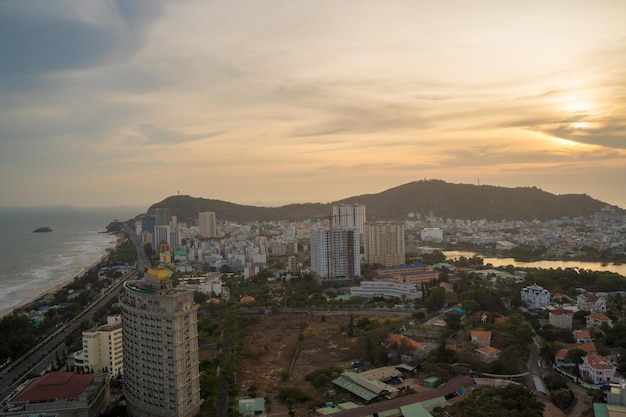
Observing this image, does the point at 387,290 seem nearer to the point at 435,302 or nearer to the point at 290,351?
the point at 435,302

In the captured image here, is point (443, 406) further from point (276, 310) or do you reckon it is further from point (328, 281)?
point (328, 281)

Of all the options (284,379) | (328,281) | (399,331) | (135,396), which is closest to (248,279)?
(328,281)

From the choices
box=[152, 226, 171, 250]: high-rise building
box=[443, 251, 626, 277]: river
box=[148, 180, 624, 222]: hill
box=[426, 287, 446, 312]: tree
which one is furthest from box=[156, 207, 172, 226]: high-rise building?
box=[426, 287, 446, 312]: tree

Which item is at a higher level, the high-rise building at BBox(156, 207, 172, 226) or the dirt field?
the high-rise building at BBox(156, 207, 172, 226)

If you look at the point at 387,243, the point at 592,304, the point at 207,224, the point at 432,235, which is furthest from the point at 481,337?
the point at 207,224

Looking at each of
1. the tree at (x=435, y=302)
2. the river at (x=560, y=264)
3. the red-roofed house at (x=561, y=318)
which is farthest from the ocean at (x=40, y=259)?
the river at (x=560, y=264)

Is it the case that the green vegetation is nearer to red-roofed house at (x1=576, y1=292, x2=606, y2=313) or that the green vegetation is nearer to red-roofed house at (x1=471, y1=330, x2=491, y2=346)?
red-roofed house at (x1=471, y1=330, x2=491, y2=346)

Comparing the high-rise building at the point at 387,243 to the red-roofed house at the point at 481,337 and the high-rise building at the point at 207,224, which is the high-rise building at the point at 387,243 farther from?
the high-rise building at the point at 207,224
